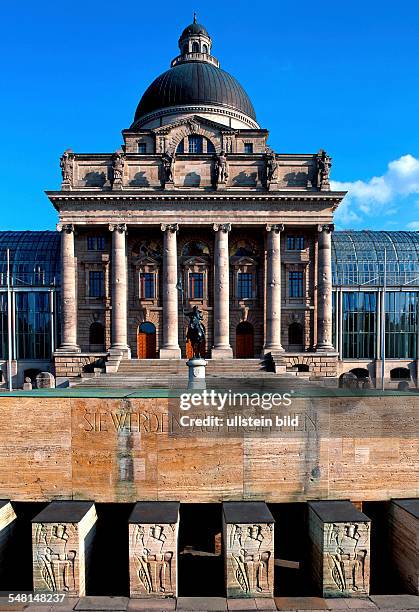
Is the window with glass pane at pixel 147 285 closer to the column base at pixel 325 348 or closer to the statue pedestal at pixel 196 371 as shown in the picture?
the column base at pixel 325 348

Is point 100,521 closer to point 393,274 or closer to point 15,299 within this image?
point 15,299

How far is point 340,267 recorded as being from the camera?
144ft

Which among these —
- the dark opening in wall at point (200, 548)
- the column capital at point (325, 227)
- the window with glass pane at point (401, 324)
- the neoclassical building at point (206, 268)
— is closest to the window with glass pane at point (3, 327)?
the neoclassical building at point (206, 268)

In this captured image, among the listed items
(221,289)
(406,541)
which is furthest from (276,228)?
(406,541)

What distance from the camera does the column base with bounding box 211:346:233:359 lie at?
3834 cm

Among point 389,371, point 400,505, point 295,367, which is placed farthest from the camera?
point 389,371

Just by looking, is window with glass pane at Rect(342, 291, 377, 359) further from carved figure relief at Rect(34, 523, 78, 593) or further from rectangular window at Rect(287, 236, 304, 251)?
carved figure relief at Rect(34, 523, 78, 593)

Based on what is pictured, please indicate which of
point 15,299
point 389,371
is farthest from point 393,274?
point 15,299

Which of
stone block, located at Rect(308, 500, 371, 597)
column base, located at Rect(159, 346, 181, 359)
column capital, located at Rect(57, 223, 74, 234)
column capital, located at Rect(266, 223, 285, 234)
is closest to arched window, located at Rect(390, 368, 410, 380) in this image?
column capital, located at Rect(266, 223, 285, 234)

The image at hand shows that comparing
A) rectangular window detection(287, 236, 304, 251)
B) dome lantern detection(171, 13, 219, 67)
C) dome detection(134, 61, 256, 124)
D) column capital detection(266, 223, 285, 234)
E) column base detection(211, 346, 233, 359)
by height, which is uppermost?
dome lantern detection(171, 13, 219, 67)

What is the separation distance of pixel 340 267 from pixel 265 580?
35.1 m

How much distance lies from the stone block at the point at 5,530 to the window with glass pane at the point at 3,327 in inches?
1180

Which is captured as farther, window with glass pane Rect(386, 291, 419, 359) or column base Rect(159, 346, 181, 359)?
window with glass pane Rect(386, 291, 419, 359)

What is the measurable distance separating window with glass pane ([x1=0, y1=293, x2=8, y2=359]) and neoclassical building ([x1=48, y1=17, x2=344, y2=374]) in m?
8.62
